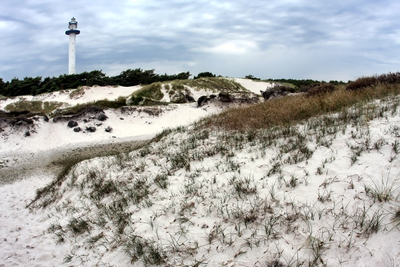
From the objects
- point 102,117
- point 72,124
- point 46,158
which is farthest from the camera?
point 102,117

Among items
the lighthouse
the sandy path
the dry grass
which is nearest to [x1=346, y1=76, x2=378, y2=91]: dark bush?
the dry grass

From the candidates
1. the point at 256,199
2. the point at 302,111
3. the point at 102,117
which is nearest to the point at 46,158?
the point at 102,117

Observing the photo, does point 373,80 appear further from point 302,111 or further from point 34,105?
point 34,105

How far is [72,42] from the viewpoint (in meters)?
60.4

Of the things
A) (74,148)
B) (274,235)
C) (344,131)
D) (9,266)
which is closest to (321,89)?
(344,131)

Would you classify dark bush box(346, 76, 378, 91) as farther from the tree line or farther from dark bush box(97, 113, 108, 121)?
the tree line

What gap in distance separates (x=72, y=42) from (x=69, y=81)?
19333mm

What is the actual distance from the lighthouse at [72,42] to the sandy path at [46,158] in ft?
160

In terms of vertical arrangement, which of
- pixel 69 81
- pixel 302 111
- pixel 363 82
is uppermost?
pixel 69 81

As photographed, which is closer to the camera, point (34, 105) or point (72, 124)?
point (72, 124)

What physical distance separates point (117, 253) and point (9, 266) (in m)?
2.15

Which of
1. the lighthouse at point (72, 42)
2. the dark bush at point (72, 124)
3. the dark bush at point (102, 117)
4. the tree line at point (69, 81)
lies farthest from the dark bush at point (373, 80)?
the lighthouse at point (72, 42)

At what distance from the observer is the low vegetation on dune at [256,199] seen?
3.42 metres

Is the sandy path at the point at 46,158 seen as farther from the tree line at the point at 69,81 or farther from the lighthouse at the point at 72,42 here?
the lighthouse at the point at 72,42
